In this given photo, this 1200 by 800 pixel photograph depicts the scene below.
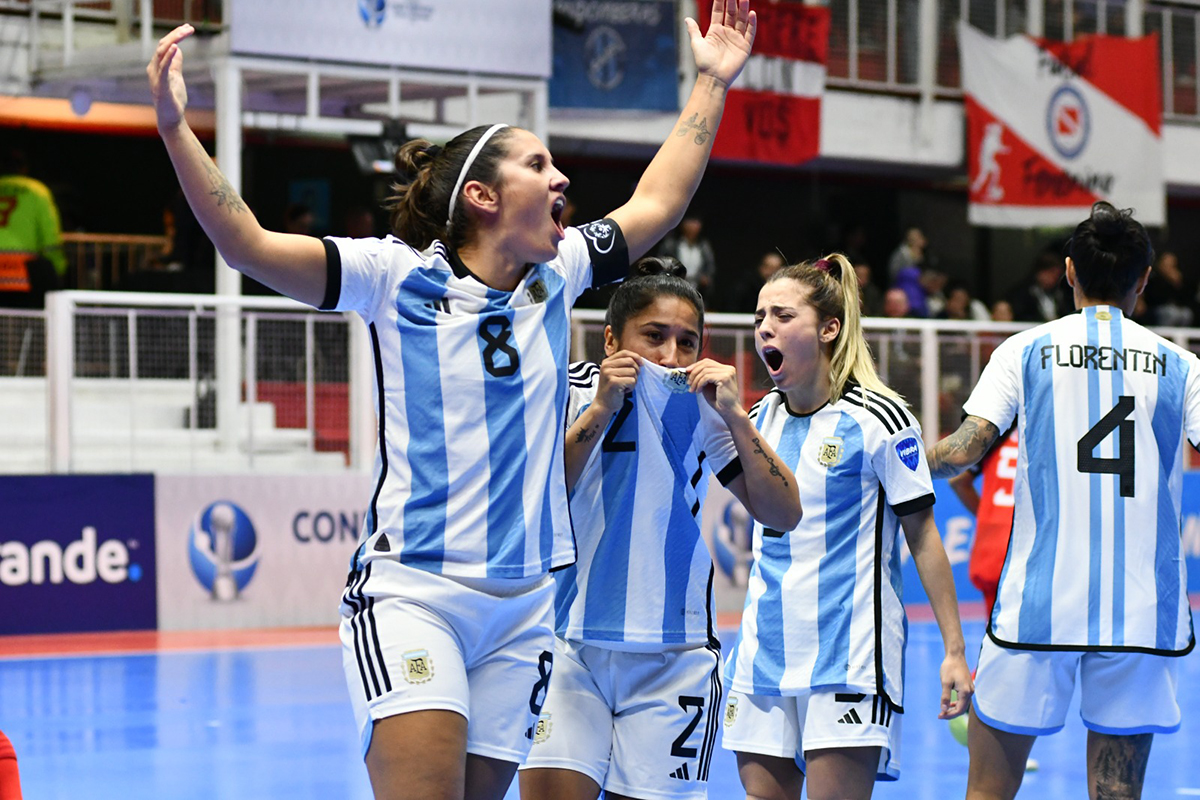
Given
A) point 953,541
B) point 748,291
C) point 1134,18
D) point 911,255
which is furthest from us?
point 1134,18

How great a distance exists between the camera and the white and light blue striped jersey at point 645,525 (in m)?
4.08

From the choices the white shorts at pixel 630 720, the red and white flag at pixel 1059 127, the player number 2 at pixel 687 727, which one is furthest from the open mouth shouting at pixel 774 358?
the red and white flag at pixel 1059 127

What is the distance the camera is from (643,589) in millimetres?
4078

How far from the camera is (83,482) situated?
11102 millimetres

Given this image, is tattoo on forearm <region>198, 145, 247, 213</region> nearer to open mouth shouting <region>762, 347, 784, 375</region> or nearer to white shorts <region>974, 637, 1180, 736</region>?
open mouth shouting <region>762, 347, 784, 375</region>

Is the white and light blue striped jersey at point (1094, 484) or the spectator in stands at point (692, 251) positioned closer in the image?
the white and light blue striped jersey at point (1094, 484)

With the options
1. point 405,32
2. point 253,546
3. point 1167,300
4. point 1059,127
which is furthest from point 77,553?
point 1167,300

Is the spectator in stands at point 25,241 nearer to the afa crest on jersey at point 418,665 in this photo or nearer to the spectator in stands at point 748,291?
the spectator in stands at point 748,291

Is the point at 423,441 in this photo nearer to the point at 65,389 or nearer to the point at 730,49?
the point at 730,49

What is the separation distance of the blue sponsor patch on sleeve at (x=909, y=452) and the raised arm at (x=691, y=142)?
3.10 ft

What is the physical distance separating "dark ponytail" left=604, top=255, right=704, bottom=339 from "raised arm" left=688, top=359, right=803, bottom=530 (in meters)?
0.25

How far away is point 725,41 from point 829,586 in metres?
1.41

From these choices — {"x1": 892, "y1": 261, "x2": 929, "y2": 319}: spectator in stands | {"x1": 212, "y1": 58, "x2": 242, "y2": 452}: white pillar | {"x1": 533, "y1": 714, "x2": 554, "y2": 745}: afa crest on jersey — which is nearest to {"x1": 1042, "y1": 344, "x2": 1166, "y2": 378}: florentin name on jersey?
{"x1": 533, "y1": 714, "x2": 554, "y2": 745}: afa crest on jersey

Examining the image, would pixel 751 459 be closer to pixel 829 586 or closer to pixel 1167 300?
pixel 829 586
